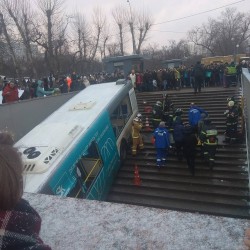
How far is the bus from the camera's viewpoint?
700 centimetres

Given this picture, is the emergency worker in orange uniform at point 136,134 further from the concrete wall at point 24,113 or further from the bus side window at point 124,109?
the concrete wall at point 24,113

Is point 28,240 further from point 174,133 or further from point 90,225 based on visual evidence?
point 174,133

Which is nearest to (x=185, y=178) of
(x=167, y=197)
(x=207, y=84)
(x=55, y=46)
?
(x=167, y=197)

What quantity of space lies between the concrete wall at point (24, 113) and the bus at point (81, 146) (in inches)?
98.4

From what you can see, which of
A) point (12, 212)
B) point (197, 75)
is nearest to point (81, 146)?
point (12, 212)

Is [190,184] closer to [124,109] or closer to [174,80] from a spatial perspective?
[124,109]

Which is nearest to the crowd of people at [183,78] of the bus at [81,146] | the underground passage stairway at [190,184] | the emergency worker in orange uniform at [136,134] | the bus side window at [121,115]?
the underground passage stairway at [190,184]

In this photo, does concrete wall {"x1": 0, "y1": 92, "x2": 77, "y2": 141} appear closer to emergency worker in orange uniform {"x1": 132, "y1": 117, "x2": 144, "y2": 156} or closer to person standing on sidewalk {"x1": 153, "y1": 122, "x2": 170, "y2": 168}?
emergency worker in orange uniform {"x1": 132, "y1": 117, "x2": 144, "y2": 156}

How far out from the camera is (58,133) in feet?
28.0

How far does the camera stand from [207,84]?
67.4 feet

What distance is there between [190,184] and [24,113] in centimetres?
712

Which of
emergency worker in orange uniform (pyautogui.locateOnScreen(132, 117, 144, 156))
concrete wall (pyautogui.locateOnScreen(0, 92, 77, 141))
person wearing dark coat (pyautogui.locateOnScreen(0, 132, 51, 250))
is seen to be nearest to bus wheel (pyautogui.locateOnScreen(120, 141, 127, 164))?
emergency worker in orange uniform (pyautogui.locateOnScreen(132, 117, 144, 156))

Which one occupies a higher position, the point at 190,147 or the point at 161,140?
the point at 161,140

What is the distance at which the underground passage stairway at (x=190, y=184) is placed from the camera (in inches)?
367
